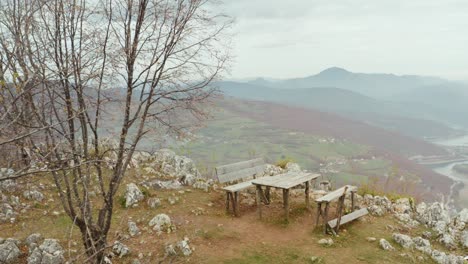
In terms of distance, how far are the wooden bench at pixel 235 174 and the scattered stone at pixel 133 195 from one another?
8.55 ft

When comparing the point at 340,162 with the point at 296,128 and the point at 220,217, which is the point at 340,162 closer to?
the point at 296,128

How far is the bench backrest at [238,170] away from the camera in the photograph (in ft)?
38.1

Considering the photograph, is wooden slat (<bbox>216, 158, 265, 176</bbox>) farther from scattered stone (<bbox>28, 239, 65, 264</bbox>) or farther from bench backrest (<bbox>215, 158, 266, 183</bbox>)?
scattered stone (<bbox>28, 239, 65, 264</bbox>)

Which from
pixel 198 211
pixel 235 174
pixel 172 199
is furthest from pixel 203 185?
pixel 198 211

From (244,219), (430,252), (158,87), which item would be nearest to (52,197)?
(244,219)

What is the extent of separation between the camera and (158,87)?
6.85 meters

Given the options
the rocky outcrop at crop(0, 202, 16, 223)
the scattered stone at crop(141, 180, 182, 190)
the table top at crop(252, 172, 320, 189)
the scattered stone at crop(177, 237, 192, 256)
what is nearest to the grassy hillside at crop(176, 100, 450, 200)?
the scattered stone at crop(141, 180, 182, 190)

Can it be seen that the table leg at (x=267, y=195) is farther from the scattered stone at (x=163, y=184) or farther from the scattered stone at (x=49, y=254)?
the scattered stone at (x=49, y=254)

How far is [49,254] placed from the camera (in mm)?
7336

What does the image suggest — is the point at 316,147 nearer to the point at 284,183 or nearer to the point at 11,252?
the point at 284,183

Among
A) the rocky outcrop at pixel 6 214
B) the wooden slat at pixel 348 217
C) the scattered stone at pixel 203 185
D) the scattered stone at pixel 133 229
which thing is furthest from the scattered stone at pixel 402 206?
the rocky outcrop at pixel 6 214

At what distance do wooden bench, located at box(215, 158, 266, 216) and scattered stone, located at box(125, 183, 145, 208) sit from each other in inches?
103

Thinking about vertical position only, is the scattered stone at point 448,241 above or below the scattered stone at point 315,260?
below

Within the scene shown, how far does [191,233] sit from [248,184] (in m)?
2.53
